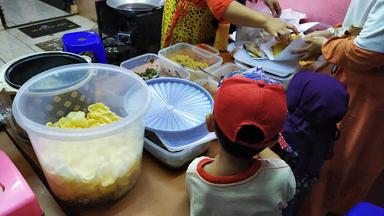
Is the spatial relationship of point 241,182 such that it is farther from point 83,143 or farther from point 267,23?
point 267,23

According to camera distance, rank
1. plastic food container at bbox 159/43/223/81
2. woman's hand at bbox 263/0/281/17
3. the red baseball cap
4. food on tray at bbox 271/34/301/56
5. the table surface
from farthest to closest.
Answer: woman's hand at bbox 263/0/281/17 → food on tray at bbox 271/34/301/56 → plastic food container at bbox 159/43/223/81 → the table surface → the red baseball cap

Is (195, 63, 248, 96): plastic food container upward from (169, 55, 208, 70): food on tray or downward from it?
downward

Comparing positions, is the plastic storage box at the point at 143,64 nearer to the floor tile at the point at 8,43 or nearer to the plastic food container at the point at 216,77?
the plastic food container at the point at 216,77

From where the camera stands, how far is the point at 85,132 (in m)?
0.54

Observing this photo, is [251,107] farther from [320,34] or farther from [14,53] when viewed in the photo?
[14,53]

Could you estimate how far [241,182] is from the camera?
0.61 metres

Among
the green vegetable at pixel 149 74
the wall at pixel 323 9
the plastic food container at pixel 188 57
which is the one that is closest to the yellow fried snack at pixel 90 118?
the green vegetable at pixel 149 74

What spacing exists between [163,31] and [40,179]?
918 millimetres

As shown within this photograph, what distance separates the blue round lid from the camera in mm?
775

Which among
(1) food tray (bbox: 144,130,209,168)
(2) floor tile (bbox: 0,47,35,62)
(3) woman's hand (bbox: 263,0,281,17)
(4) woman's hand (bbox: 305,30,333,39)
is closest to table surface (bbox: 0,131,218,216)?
(1) food tray (bbox: 144,130,209,168)

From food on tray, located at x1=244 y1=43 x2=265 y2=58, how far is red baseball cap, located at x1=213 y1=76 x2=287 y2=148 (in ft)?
2.45

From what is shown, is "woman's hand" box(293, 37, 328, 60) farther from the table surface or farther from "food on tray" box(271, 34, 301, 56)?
the table surface

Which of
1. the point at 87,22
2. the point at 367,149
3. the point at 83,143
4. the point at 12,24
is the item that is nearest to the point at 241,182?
the point at 83,143

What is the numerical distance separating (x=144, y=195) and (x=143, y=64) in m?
0.61
